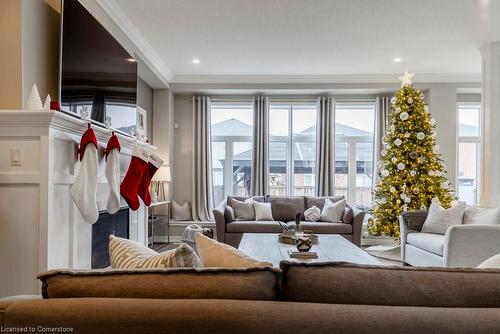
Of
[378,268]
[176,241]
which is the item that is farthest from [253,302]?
[176,241]

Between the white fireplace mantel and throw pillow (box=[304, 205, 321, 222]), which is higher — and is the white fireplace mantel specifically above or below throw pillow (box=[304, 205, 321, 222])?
above

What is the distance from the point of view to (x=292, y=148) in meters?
6.74

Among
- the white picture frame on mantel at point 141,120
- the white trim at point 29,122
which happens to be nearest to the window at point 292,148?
the white picture frame on mantel at point 141,120

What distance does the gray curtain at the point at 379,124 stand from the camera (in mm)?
6469

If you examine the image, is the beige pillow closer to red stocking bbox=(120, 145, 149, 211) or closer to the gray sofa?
red stocking bbox=(120, 145, 149, 211)

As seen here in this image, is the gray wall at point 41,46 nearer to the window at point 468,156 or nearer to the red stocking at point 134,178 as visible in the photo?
the red stocking at point 134,178

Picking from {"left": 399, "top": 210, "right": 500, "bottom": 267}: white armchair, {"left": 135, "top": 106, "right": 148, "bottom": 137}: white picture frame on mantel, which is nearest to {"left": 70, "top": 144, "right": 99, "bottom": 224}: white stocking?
{"left": 135, "top": 106, "right": 148, "bottom": 137}: white picture frame on mantel

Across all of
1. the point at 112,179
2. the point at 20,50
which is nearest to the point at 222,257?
the point at 112,179

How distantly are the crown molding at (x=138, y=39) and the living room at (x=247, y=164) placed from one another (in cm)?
3

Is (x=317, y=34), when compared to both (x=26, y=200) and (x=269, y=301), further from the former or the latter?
(x=269, y=301)

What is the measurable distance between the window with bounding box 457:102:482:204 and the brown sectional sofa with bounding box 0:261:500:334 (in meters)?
6.32

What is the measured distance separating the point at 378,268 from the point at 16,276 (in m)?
2.23

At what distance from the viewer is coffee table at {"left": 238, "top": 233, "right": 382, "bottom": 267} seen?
117 inches

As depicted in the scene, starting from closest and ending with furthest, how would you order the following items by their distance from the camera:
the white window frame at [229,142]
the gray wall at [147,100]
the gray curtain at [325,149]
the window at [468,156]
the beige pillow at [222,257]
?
the beige pillow at [222,257]
the gray wall at [147,100]
the gray curtain at [325,149]
the window at [468,156]
the white window frame at [229,142]
